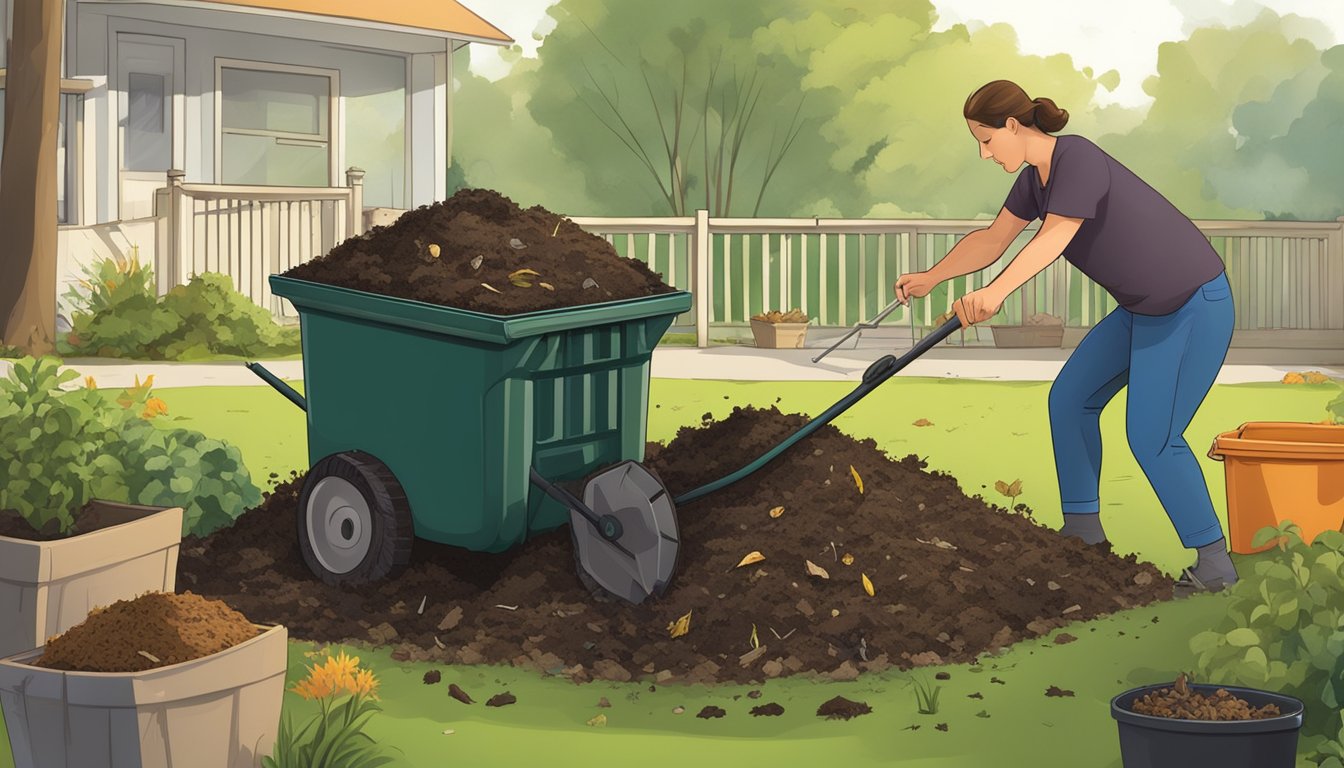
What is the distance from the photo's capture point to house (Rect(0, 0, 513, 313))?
1395 cm

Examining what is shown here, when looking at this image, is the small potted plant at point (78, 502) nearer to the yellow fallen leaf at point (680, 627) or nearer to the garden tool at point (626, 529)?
the garden tool at point (626, 529)

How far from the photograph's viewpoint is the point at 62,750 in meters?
3.05

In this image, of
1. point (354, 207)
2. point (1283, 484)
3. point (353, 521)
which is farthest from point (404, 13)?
point (1283, 484)

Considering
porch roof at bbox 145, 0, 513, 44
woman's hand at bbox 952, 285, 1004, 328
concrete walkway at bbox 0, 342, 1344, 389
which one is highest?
porch roof at bbox 145, 0, 513, 44

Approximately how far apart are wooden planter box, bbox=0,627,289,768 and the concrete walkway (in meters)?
6.91

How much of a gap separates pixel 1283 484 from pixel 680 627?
6.39 ft

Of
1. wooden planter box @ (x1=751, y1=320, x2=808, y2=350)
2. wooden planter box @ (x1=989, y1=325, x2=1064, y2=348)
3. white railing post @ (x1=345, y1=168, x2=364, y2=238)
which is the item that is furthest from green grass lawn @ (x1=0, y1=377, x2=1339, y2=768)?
white railing post @ (x1=345, y1=168, x2=364, y2=238)

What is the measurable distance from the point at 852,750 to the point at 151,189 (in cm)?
1245

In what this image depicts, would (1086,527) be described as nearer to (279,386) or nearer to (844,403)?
(844,403)

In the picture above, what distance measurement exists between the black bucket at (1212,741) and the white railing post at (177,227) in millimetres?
11835

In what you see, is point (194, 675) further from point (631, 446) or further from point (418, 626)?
point (631, 446)

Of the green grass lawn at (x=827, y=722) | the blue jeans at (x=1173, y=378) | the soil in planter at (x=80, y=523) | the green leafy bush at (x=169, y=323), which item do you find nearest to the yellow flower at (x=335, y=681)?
the green grass lawn at (x=827, y=722)

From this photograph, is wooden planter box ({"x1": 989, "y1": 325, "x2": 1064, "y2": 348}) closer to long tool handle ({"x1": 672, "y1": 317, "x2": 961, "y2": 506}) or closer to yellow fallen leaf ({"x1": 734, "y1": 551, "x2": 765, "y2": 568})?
long tool handle ({"x1": 672, "y1": 317, "x2": 961, "y2": 506})

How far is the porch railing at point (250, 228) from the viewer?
540 inches
